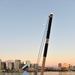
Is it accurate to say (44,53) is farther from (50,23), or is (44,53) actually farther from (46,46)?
(50,23)

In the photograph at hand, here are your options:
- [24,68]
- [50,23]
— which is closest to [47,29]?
[50,23]

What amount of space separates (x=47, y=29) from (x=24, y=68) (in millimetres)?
1519

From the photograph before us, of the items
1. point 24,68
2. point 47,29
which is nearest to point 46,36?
point 47,29

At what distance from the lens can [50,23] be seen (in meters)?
10.7

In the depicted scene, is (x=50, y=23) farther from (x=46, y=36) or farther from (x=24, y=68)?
(x=24, y=68)

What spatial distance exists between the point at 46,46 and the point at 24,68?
3.49 feet

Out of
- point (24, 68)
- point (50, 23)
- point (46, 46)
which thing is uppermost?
point (50, 23)

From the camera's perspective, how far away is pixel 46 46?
10.7 m

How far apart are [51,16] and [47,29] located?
487 millimetres

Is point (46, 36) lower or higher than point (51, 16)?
lower

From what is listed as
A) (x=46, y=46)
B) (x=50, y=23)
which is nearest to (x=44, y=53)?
(x=46, y=46)

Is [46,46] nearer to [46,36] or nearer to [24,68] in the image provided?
[46,36]

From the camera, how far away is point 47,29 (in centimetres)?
1076

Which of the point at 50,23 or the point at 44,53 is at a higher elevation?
the point at 50,23
